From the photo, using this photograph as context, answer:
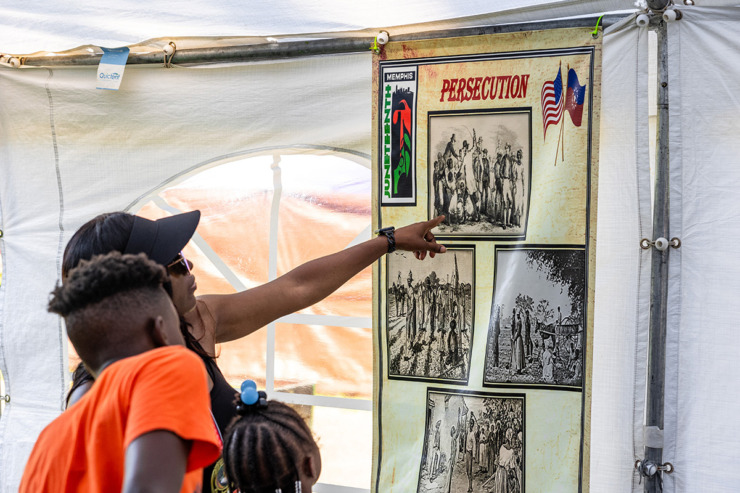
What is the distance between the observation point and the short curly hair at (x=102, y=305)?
3.44ft

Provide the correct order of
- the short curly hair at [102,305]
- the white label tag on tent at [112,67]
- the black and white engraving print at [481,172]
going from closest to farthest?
the short curly hair at [102,305] < the black and white engraving print at [481,172] < the white label tag on tent at [112,67]

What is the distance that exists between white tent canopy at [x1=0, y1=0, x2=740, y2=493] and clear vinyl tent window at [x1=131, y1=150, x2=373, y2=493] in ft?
0.90

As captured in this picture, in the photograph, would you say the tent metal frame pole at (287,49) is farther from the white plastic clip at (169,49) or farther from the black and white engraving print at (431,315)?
the black and white engraving print at (431,315)

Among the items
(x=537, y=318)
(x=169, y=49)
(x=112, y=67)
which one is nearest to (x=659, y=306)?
(x=537, y=318)

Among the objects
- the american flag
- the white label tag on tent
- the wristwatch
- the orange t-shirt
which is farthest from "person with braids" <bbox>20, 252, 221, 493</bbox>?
the white label tag on tent

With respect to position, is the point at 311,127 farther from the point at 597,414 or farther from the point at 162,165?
the point at 597,414

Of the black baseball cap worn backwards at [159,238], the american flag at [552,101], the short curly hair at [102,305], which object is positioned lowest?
the short curly hair at [102,305]

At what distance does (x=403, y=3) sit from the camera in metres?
2.16

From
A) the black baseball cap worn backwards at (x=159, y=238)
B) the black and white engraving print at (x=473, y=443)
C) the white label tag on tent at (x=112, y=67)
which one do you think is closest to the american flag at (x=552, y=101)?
the black and white engraving print at (x=473, y=443)

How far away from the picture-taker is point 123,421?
3.17ft

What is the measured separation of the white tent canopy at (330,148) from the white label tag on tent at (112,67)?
52mm

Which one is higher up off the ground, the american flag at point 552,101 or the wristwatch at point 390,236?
the american flag at point 552,101

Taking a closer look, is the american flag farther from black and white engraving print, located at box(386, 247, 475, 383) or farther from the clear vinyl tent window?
the clear vinyl tent window

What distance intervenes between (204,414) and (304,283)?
1113 millimetres
